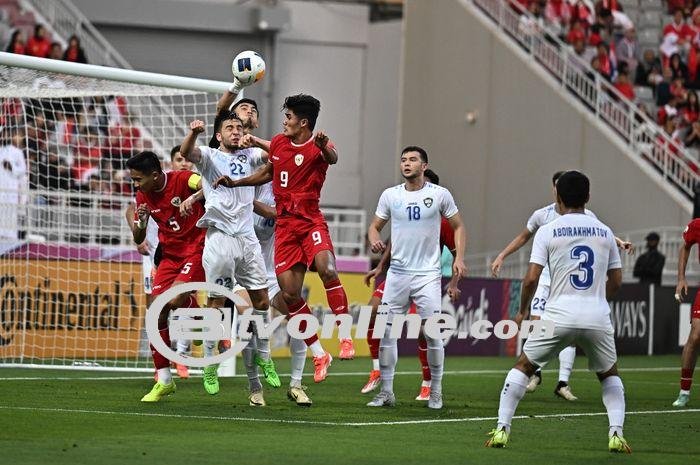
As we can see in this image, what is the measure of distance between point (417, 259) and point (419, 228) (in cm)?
29

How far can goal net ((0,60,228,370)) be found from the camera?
63.9 ft

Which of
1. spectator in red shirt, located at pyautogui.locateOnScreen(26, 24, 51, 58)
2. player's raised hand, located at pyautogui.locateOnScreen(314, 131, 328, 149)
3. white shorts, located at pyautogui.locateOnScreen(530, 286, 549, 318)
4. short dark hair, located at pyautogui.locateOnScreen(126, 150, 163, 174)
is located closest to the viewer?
player's raised hand, located at pyautogui.locateOnScreen(314, 131, 328, 149)

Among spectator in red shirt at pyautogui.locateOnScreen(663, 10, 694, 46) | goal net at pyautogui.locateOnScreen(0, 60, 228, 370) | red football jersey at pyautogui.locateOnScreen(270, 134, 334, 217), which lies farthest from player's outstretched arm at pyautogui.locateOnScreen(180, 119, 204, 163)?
spectator in red shirt at pyautogui.locateOnScreen(663, 10, 694, 46)

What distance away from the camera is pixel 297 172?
13.2m

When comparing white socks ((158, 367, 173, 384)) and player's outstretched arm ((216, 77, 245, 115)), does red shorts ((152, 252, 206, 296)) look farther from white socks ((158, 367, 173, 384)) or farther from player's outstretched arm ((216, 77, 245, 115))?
player's outstretched arm ((216, 77, 245, 115))

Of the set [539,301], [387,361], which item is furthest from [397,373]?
[387,361]

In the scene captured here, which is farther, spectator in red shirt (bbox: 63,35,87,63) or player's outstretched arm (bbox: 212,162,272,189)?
spectator in red shirt (bbox: 63,35,87,63)

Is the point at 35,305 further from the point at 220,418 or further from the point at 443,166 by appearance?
the point at 443,166

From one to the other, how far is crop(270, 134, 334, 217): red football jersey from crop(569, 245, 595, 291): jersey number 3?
139 inches

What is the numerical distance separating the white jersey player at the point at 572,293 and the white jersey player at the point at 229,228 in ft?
11.7

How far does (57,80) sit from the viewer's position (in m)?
18.2

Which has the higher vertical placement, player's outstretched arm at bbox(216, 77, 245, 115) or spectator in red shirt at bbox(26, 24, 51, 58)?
spectator in red shirt at bbox(26, 24, 51, 58)

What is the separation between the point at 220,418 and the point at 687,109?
2191cm

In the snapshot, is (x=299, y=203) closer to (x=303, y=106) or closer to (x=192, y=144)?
(x=303, y=106)
